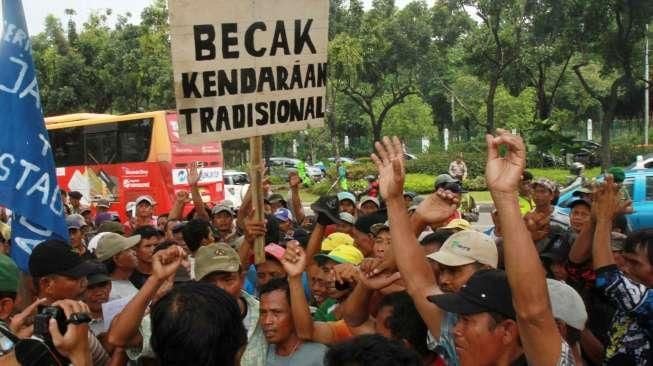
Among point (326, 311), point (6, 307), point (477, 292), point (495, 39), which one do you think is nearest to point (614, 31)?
point (495, 39)

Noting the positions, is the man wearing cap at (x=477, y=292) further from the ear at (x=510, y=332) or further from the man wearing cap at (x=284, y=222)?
the man wearing cap at (x=284, y=222)

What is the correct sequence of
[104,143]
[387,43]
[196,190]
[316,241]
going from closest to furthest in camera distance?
[316,241], [196,190], [104,143], [387,43]

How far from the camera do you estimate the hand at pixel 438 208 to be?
3.38m

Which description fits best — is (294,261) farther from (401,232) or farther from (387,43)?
(387,43)

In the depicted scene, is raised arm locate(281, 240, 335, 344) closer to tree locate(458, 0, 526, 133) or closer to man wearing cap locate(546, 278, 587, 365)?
man wearing cap locate(546, 278, 587, 365)

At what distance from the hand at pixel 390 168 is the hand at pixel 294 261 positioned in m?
0.46

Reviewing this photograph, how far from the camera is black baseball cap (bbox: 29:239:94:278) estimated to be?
3389mm

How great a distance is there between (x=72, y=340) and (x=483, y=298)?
4.31ft

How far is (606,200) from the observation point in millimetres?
3355

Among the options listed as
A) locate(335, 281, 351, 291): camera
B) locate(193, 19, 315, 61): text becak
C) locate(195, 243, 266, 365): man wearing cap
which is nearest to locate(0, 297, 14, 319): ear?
locate(195, 243, 266, 365): man wearing cap

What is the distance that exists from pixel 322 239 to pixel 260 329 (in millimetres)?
1774

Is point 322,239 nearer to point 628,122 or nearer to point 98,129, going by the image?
point 98,129

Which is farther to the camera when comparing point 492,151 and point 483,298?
point 492,151

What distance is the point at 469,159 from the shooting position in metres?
28.4
